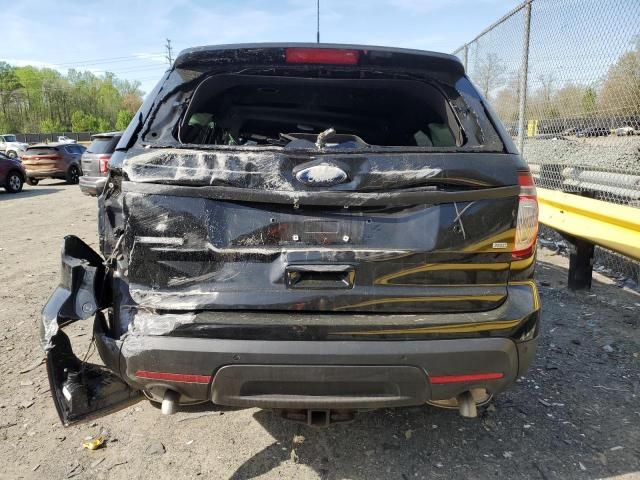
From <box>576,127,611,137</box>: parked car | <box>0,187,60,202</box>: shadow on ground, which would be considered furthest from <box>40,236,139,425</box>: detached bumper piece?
<box>0,187,60,202</box>: shadow on ground

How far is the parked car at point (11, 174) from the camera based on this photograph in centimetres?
1639

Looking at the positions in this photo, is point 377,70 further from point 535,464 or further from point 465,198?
point 535,464

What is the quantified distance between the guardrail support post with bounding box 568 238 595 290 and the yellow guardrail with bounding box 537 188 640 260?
9.1 inches

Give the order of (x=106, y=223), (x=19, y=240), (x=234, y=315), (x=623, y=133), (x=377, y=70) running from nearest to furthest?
1. (x=234, y=315)
2. (x=106, y=223)
3. (x=377, y=70)
4. (x=623, y=133)
5. (x=19, y=240)

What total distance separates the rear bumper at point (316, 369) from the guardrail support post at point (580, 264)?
3.45 metres

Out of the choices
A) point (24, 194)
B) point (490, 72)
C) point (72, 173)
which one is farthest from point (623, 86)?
point (72, 173)

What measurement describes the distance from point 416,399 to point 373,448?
80cm

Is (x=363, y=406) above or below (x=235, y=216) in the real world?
below

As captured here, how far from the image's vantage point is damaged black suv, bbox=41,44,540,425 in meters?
1.99

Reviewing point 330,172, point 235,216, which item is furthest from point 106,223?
point 330,172

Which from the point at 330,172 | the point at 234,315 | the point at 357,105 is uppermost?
the point at 357,105

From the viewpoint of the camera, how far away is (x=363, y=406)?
80.9 inches

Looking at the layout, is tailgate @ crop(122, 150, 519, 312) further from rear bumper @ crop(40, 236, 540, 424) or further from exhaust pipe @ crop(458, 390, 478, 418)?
exhaust pipe @ crop(458, 390, 478, 418)

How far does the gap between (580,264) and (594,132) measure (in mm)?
1586
